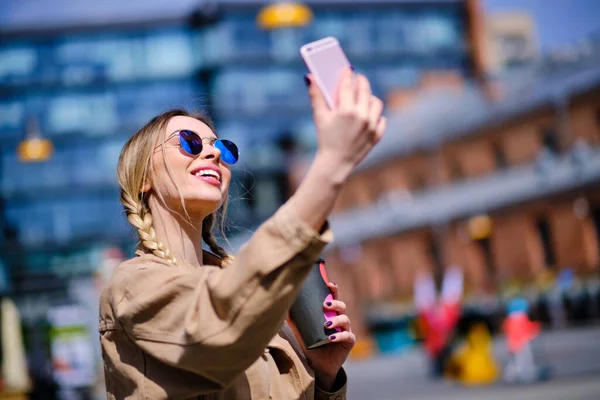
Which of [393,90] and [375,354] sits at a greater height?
[393,90]

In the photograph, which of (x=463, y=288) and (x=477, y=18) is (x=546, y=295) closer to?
(x=463, y=288)

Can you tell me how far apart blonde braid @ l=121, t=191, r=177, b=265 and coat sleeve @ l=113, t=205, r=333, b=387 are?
333 millimetres

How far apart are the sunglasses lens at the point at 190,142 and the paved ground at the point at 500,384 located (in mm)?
12381

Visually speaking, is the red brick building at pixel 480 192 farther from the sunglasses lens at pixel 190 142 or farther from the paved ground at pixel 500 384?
the sunglasses lens at pixel 190 142

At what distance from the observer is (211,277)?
6.86ft

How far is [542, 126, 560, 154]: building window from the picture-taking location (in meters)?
43.6

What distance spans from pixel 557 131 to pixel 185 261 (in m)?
42.7

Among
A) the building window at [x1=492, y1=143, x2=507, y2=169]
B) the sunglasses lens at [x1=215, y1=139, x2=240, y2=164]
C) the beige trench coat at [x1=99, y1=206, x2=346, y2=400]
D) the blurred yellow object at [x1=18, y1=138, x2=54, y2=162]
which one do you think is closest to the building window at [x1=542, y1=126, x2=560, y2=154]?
the building window at [x1=492, y1=143, x2=507, y2=169]

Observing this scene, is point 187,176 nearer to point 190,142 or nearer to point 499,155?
point 190,142

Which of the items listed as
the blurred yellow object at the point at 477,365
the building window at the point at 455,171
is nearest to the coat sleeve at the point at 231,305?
the blurred yellow object at the point at 477,365

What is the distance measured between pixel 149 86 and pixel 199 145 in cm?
6492

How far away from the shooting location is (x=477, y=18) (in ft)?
222

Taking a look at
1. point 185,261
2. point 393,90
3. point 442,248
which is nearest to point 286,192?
point 393,90

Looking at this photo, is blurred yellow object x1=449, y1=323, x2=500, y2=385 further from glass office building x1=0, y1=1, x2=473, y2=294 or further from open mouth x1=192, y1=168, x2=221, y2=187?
glass office building x1=0, y1=1, x2=473, y2=294
